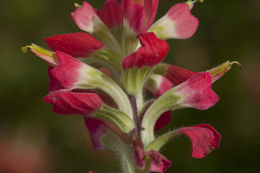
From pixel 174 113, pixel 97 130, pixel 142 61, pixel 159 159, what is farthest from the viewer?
pixel 174 113

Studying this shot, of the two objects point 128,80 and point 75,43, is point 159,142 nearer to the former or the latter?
point 128,80

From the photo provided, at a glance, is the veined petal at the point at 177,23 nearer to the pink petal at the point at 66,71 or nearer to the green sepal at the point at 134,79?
the green sepal at the point at 134,79

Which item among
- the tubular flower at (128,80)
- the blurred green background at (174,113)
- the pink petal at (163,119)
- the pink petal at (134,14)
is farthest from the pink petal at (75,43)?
the blurred green background at (174,113)

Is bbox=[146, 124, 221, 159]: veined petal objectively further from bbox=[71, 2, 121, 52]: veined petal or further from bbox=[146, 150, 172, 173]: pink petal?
bbox=[71, 2, 121, 52]: veined petal

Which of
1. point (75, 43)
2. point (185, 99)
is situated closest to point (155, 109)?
point (185, 99)

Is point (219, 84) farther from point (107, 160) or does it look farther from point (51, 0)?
point (51, 0)

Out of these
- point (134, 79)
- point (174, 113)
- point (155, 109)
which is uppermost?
point (134, 79)
